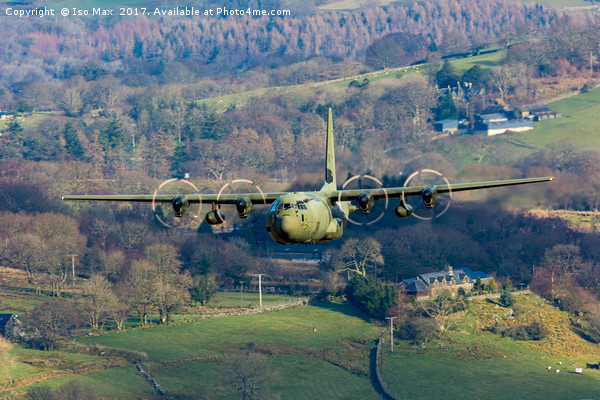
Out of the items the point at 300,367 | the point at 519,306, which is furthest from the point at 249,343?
the point at 519,306

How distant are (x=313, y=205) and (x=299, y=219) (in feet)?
8.17

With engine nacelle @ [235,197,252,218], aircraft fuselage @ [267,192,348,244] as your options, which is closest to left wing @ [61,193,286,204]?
engine nacelle @ [235,197,252,218]

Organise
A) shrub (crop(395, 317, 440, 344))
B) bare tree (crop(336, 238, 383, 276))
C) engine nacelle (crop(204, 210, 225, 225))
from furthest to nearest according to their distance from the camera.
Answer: bare tree (crop(336, 238, 383, 276)) → shrub (crop(395, 317, 440, 344)) → engine nacelle (crop(204, 210, 225, 225))

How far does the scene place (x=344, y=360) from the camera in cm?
12900

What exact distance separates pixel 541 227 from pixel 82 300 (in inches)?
3449

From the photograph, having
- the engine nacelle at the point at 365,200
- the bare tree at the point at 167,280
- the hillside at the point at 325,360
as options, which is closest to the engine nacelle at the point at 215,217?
the engine nacelle at the point at 365,200

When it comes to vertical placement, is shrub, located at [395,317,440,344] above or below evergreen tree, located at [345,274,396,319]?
below

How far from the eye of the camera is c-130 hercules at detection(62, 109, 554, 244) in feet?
231

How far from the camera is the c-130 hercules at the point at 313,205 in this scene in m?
70.3

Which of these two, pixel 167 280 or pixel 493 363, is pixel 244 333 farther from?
pixel 493 363

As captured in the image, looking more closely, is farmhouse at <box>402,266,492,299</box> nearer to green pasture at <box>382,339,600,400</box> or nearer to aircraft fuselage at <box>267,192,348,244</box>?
green pasture at <box>382,339,600,400</box>

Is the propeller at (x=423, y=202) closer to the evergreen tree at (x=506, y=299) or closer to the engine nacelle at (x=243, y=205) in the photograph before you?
the evergreen tree at (x=506, y=299)

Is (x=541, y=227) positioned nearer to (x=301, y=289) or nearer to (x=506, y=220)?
(x=506, y=220)

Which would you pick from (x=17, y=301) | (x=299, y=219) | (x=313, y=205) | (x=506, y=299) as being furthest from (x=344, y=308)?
(x=299, y=219)
